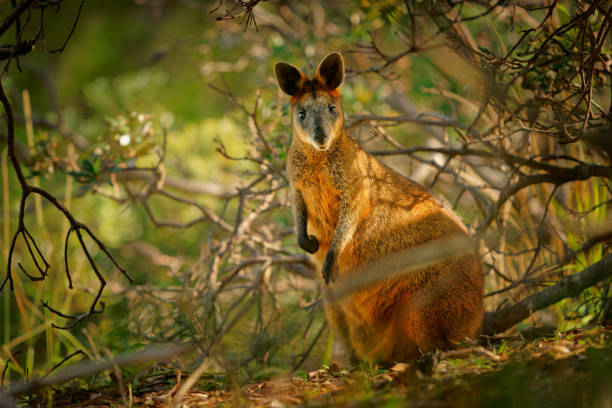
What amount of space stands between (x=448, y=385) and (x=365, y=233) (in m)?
1.52

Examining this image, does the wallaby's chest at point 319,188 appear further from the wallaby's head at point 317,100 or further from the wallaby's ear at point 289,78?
the wallaby's ear at point 289,78

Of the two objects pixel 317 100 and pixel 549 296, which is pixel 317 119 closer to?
pixel 317 100

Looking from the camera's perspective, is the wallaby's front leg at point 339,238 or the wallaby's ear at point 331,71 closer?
the wallaby's front leg at point 339,238

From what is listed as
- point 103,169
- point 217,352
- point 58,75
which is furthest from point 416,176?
point 58,75

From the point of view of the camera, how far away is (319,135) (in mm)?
3477

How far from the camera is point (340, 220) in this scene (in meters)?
3.68

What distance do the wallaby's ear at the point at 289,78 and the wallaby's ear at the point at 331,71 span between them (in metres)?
0.14

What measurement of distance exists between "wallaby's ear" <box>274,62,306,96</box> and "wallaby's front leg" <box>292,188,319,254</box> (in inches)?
29.1

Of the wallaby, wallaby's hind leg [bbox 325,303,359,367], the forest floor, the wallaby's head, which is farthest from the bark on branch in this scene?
the wallaby's head

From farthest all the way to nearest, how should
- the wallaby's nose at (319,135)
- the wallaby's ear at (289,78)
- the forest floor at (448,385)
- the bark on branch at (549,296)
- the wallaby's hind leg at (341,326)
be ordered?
the wallaby's hind leg at (341,326), the wallaby's ear at (289,78), the wallaby's nose at (319,135), the bark on branch at (549,296), the forest floor at (448,385)

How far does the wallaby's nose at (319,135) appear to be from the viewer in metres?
3.46

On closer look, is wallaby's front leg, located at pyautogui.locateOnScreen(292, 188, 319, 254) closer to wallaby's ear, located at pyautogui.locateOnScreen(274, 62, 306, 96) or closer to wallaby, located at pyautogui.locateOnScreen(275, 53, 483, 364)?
wallaby, located at pyautogui.locateOnScreen(275, 53, 483, 364)

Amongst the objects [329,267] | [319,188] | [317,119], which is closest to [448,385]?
[329,267]

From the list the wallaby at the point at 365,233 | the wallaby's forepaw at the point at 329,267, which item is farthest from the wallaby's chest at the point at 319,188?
the wallaby's forepaw at the point at 329,267
